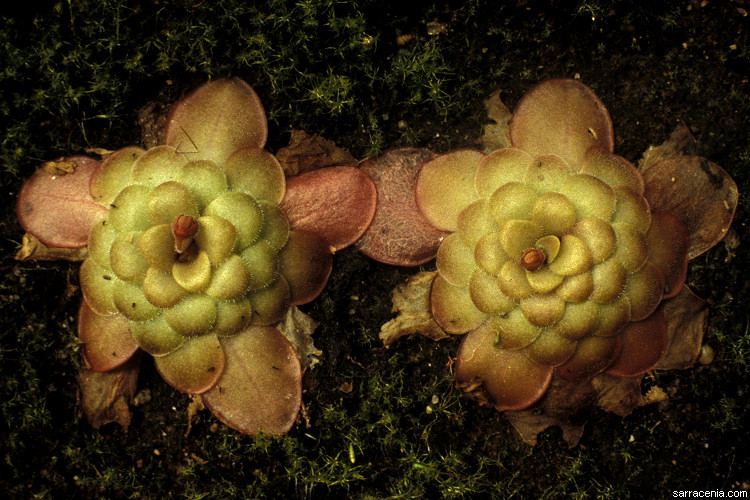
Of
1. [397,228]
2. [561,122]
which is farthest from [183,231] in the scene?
[561,122]

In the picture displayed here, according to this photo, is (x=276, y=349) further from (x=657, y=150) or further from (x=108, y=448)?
(x=657, y=150)

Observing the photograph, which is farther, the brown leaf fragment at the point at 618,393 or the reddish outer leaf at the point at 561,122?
the brown leaf fragment at the point at 618,393

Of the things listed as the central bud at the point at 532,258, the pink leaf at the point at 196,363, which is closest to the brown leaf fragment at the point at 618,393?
the central bud at the point at 532,258

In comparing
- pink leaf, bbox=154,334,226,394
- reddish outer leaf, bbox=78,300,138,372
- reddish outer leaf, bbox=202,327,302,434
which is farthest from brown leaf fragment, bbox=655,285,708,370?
reddish outer leaf, bbox=78,300,138,372

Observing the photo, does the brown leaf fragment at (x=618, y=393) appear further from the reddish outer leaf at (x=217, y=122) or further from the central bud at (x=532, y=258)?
the reddish outer leaf at (x=217, y=122)

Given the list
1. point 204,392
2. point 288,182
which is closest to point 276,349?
point 204,392

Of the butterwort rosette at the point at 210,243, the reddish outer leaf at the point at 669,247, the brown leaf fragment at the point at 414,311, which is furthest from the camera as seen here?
the brown leaf fragment at the point at 414,311

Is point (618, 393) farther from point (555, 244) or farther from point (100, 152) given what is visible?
point (100, 152)
